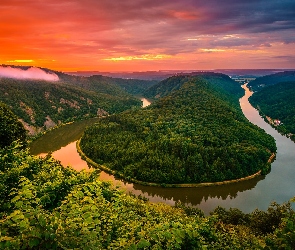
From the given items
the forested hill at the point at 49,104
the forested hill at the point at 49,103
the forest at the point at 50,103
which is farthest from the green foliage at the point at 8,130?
the forest at the point at 50,103

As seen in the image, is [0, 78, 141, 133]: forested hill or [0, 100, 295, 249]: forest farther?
[0, 78, 141, 133]: forested hill

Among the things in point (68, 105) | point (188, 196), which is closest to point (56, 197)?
point (188, 196)

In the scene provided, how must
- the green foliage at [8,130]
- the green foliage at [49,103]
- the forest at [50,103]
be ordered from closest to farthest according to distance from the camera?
1. the green foliage at [8,130]
2. the forest at [50,103]
3. the green foliage at [49,103]

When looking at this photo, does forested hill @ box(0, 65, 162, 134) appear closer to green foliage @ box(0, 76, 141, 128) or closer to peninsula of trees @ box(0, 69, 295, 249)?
green foliage @ box(0, 76, 141, 128)

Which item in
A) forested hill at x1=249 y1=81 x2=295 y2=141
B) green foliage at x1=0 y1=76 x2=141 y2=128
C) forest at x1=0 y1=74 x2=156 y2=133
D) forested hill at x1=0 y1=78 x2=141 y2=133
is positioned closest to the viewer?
forested hill at x1=249 y1=81 x2=295 y2=141

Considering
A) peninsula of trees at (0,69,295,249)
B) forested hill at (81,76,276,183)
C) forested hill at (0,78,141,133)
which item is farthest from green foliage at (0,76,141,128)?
peninsula of trees at (0,69,295,249)

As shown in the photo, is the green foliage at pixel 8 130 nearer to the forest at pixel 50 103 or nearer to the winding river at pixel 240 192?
the winding river at pixel 240 192

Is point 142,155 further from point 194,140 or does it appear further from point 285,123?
point 285,123
